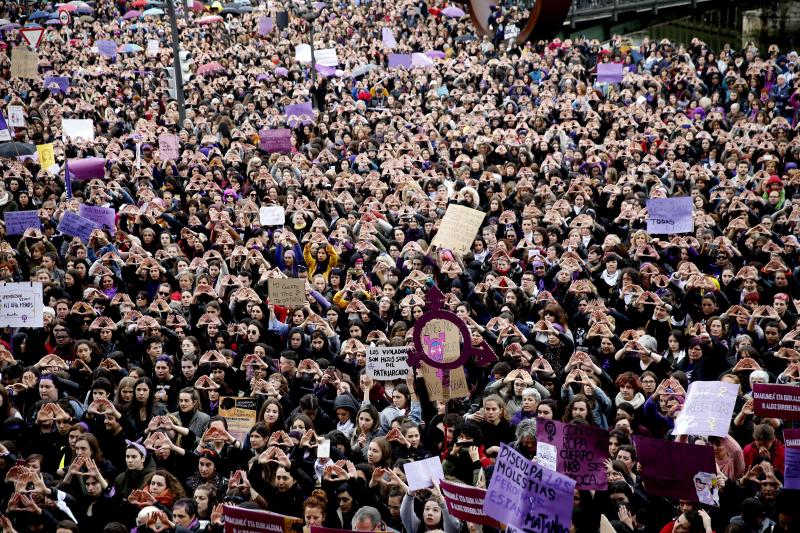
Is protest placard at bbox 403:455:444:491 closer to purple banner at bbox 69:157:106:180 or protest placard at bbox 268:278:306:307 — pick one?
protest placard at bbox 268:278:306:307

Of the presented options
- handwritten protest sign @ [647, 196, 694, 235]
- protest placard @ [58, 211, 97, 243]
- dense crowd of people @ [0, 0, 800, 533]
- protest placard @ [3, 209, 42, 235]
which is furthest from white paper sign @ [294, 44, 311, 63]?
handwritten protest sign @ [647, 196, 694, 235]

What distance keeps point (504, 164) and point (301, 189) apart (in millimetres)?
2922

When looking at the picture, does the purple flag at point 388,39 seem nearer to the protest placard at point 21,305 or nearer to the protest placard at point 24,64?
the protest placard at point 24,64

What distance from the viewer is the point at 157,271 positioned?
12.4m

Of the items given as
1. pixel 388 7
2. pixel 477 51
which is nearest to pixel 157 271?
pixel 477 51

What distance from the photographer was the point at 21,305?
36.5ft

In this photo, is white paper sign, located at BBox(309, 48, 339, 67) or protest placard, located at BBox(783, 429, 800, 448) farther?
white paper sign, located at BBox(309, 48, 339, 67)

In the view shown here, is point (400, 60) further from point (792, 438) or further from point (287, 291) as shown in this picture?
point (792, 438)

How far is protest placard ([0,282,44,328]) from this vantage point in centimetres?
1109

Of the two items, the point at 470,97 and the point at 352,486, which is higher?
the point at 470,97

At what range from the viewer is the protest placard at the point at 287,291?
11.1 m

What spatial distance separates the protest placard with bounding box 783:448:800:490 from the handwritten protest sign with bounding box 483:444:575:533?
1.43 meters

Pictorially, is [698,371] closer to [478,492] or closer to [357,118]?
[478,492]

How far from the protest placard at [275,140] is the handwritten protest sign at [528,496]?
11.9m
